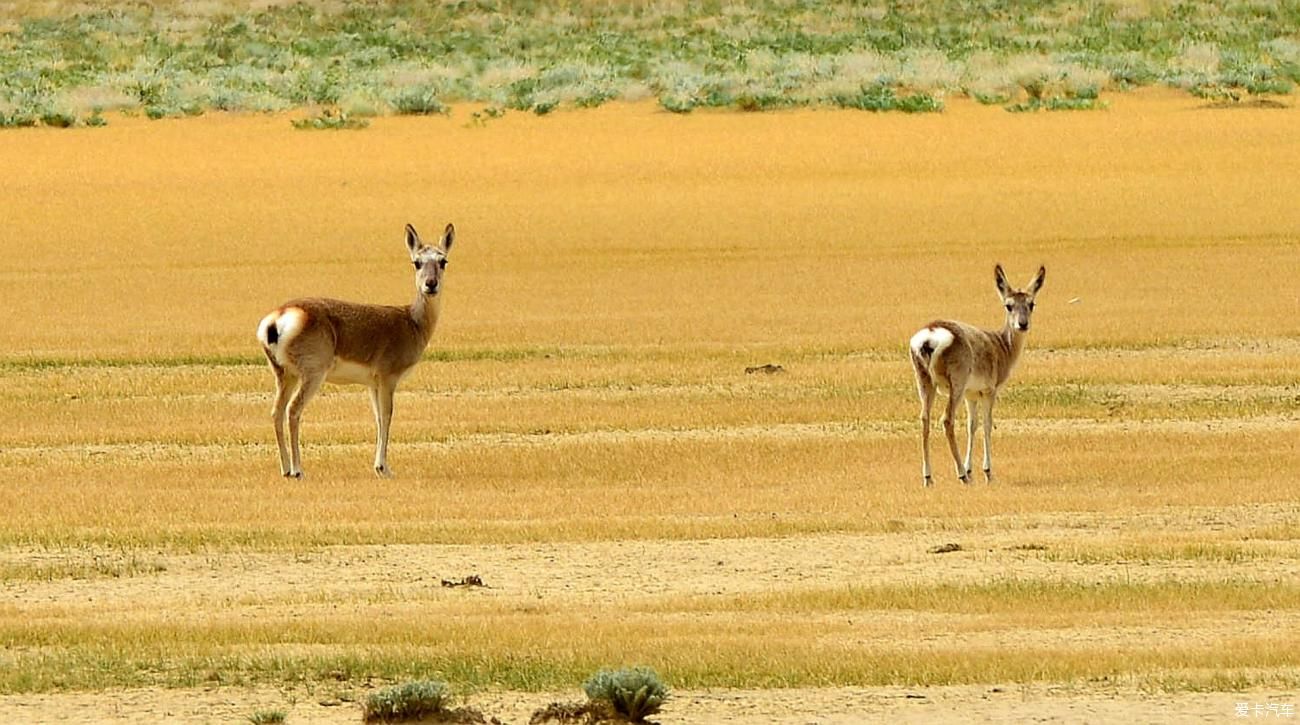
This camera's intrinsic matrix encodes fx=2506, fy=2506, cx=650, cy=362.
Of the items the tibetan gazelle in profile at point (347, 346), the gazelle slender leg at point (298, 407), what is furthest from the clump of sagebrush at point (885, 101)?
the gazelle slender leg at point (298, 407)

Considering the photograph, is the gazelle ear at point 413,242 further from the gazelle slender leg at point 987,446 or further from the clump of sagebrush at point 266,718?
the clump of sagebrush at point 266,718

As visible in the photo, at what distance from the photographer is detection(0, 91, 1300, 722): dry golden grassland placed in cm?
1101

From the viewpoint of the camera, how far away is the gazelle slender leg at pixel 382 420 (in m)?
17.6

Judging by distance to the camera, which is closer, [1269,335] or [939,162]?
[1269,335]

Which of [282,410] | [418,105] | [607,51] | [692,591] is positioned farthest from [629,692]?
[607,51]

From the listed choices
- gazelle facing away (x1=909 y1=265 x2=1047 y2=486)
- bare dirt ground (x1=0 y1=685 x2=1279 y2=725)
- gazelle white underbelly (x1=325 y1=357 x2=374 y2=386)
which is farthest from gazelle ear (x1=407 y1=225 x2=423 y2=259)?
bare dirt ground (x1=0 y1=685 x2=1279 y2=725)

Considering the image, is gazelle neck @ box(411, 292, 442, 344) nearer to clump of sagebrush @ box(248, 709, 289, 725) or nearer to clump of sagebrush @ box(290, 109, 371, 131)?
clump of sagebrush @ box(248, 709, 289, 725)

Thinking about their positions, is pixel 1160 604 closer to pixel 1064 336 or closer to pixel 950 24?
pixel 1064 336

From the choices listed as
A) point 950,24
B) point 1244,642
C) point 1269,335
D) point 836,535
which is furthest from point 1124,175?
point 1244,642

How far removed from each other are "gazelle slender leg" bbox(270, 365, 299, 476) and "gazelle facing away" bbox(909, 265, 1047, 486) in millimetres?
4414

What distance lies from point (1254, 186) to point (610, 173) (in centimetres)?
1132

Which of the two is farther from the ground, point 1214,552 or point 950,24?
point 950,24

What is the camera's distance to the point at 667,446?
18.7 meters

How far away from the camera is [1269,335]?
1025 inches
